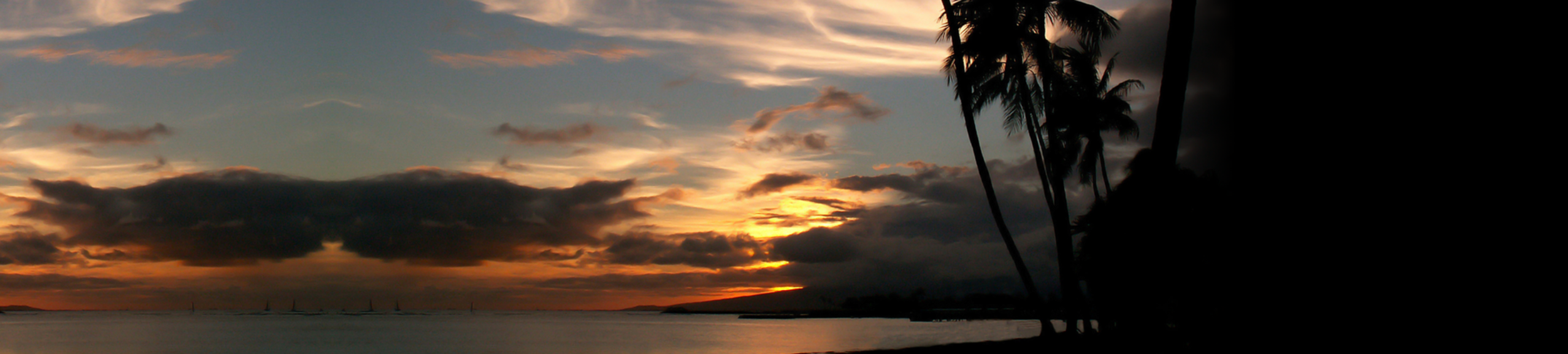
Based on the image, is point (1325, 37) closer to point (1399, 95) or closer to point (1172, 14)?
point (1399, 95)

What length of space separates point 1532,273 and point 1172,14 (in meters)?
5.75

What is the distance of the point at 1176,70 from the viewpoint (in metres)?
8.51

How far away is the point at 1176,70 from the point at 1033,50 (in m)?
16.7

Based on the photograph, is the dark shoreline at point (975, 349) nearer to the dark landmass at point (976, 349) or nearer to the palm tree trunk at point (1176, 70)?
the dark landmass at point (976, 349)

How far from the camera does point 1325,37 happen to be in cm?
396

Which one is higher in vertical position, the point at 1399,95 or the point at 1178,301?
the point at 1399,95

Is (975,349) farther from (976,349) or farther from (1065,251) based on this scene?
(1065,251)

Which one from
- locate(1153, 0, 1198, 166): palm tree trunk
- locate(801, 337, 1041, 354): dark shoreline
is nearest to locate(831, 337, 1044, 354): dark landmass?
locate(801, 337, 1041, 354): dark shoreline

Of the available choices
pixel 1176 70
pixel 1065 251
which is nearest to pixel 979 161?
pixel 1065 251

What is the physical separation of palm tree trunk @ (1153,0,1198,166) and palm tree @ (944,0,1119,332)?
43.9ft

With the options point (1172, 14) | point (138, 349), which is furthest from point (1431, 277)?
point (138, 349)

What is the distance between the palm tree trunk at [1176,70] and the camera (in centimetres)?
849

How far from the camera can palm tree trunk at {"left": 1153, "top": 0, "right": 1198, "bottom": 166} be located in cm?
849

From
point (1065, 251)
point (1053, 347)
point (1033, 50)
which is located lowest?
point (1053, 347)
